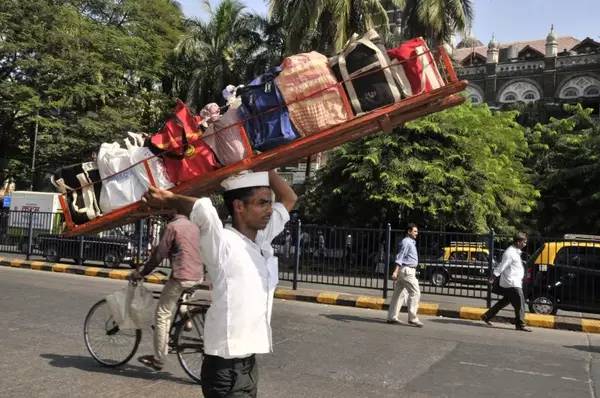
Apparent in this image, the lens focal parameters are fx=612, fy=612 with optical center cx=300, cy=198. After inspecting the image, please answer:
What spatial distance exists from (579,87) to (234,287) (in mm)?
47460

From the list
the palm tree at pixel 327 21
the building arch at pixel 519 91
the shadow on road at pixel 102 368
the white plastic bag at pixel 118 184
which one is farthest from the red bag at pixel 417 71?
the building arch at pixel 519 91

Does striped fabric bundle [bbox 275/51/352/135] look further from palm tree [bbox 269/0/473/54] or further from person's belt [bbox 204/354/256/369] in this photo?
palm tree [bbox 269/0/473/54]

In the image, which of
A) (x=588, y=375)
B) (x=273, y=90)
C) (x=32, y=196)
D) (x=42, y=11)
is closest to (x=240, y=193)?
(x=273, y=90)

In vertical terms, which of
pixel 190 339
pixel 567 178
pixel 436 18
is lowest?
pixel 190 339

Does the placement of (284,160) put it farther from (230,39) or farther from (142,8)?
(142,8)

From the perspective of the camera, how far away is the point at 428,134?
21641 mm

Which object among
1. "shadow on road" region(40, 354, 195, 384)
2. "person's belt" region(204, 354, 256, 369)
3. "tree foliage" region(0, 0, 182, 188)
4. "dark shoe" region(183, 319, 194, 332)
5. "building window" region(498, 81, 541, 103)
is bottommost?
"shadow on road" region(40, 354, 195, 384)

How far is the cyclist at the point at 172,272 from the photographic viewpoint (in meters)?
5.81

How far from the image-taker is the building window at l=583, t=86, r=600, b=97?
43.8 metres

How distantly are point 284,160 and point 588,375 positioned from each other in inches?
201

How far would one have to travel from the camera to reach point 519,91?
47750 mm

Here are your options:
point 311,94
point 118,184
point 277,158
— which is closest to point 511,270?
point 311,94

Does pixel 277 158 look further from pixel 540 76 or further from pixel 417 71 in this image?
pixel 540 76

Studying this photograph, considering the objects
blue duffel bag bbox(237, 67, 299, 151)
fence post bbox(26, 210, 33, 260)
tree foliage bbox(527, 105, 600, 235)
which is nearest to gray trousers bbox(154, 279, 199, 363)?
blue duffel bag bbox(237, 67, 299, 151)
